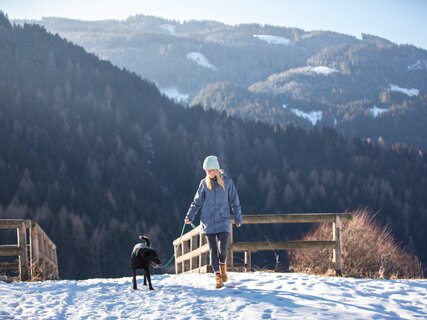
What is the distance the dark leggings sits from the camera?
9.92 meters

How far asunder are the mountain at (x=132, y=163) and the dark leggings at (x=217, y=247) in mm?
63114

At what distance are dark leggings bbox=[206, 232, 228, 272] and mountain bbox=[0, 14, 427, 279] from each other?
63114 mm

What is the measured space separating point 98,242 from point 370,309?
73340 mm

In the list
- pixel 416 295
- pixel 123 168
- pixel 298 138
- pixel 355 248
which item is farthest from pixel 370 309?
pixel 298 138

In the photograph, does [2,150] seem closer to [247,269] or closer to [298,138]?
[298,138]

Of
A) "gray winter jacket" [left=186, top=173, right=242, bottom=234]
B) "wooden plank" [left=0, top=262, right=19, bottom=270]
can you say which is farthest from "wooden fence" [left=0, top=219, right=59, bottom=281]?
"gray winter jacket" [left=186, top=173, right=242, bottom=234]

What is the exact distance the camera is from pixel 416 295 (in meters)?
9.52

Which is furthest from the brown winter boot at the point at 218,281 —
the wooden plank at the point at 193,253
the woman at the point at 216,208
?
the wooden plank at the point at 193,253

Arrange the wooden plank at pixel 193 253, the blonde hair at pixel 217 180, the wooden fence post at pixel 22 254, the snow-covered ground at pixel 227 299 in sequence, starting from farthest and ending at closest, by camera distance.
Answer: the wooden plank at pixel 193 253
the wooden fence post at pixel 22 254
the blonde hair at pixel 217 180
the snow-covered ground at pixel 227 299

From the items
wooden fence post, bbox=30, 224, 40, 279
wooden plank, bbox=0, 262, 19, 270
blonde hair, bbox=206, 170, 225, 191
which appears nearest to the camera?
blonde hair, bbox=206, 170, 225, 191

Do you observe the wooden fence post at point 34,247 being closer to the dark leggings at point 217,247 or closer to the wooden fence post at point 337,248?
the dark leggings at point 217,247

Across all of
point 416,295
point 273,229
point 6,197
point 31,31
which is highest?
point 31,31

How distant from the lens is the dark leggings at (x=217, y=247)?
9.92m

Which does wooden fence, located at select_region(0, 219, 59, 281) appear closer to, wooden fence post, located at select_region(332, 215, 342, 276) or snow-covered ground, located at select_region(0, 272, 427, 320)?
snow-covered ground, located at select_region(0, 272, 427, 320)
